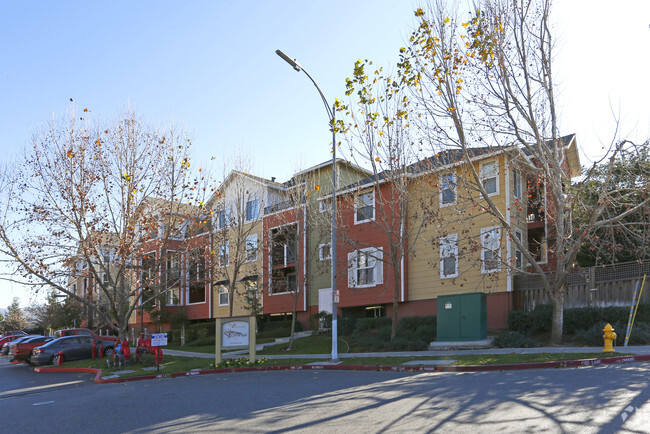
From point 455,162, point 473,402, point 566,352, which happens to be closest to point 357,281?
point 455,162

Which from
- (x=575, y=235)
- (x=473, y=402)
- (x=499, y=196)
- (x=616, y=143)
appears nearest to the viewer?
(x=473, y=402)

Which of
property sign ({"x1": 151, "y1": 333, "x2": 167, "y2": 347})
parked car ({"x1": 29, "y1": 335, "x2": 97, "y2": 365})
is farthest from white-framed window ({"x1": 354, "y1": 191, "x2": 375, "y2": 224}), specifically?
parked car ({"x1": 29, "y1": 335, "x2": 97, "y2": 365})

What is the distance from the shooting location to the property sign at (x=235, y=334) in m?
20.2

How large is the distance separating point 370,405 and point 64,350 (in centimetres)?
2164

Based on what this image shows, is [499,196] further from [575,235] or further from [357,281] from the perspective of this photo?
[357,281]

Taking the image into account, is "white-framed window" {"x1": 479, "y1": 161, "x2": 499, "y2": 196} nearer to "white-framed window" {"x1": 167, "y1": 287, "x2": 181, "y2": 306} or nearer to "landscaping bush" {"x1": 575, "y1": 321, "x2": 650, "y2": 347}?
"landscaping bush" {"x1": 575, "y1": 321, "x2": 650, "y2": 347}

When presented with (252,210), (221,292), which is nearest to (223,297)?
(221,292)

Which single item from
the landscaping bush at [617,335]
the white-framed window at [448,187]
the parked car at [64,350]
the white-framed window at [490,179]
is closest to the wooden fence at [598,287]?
the landscaping bush at [617,335]

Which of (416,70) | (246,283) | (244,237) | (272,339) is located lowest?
(272,339)

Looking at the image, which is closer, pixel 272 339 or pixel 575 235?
pixel 575 235

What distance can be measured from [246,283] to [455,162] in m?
17.2

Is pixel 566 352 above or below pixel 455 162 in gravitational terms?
below

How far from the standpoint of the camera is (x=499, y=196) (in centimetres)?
2452

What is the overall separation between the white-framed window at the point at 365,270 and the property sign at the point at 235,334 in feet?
29.6
